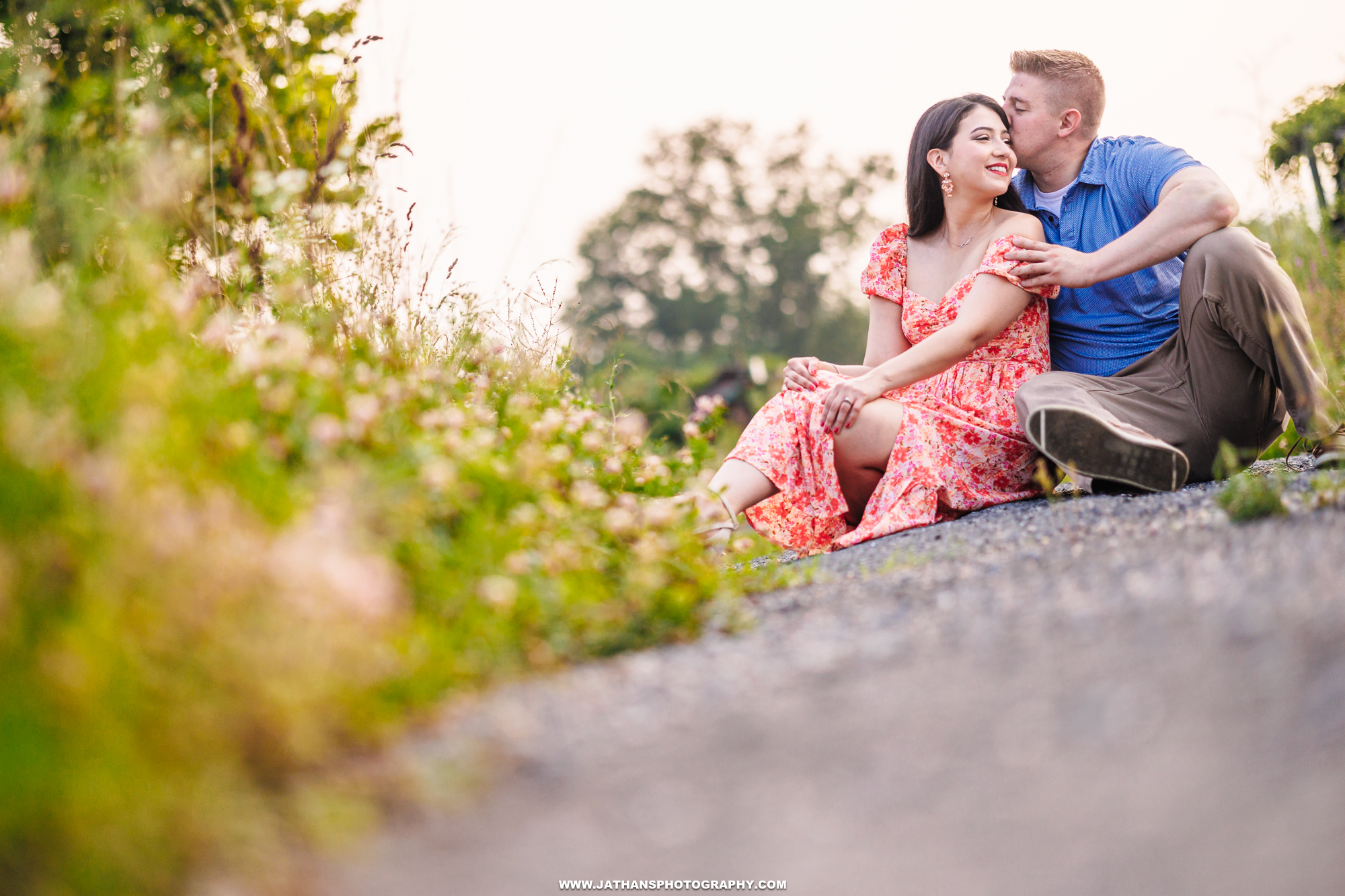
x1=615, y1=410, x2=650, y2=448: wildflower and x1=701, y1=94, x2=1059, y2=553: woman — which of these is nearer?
x1=615, y1=410, x2=650, y2=448: wildflower

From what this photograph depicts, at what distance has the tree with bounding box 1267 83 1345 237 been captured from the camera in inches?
192

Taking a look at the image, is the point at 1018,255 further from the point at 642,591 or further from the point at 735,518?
the point at 642,591

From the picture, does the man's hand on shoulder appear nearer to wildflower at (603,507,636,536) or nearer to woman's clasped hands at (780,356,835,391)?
woman's clasped hands at (780,356,835,391)

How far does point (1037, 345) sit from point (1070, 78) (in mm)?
988

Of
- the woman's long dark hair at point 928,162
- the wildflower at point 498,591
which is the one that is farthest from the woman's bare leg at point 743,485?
the wildflower at point 498,591

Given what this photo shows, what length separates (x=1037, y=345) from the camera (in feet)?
10.5

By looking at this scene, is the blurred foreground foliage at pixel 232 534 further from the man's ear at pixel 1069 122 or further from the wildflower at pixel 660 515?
the man's ear at pixel 1069 122

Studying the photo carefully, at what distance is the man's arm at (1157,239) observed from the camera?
112 inches

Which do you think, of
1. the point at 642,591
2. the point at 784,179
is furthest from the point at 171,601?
the point at 784,179

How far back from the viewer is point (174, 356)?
1.52 meters

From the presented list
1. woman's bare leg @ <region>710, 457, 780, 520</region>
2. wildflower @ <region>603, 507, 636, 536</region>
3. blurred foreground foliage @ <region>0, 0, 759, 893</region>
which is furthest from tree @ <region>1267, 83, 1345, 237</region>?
→ wildflower @ <region>603, 507, 636, 536</region>

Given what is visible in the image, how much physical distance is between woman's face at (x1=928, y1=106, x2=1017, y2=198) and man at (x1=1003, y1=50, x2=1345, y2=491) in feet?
0.80

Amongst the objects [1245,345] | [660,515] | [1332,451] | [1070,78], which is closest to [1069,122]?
[1070,78]

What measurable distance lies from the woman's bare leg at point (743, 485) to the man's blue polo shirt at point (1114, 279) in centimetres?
121
